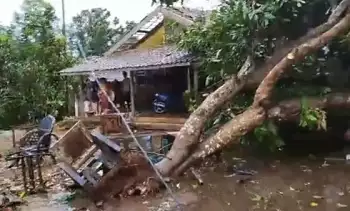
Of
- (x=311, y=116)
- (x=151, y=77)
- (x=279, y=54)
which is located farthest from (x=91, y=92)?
(x=311, y=116)

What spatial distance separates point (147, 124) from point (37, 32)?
933cm

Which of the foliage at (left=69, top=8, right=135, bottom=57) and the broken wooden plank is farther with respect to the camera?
the foliage at (left=69, top=8, right=135, bottom=57)

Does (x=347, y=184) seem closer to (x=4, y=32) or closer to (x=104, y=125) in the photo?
(x=104, y=125)

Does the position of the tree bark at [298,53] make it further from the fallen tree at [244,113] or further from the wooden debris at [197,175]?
the wooden debris at [197,175]

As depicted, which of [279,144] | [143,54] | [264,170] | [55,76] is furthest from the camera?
[55,76]

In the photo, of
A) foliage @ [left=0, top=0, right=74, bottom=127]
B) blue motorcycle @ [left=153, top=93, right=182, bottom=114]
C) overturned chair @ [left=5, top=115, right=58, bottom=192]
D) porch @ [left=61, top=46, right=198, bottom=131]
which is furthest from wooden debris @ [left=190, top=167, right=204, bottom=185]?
foliage @ [left=0, top=0, right=74, bottom=127]

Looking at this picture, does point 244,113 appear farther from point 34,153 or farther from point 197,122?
point 34,153

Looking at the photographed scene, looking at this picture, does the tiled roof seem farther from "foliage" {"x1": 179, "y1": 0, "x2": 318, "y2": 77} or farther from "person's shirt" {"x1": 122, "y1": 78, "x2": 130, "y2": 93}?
"foliage" {"x1": 179, "y1": 0, "x2": 318, "y2": 77}

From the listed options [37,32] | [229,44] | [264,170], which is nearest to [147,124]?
[229,44]

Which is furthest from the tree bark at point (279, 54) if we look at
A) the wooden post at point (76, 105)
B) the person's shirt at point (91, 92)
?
the wooden post at point (76, 105)

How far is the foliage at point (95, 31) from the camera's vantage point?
2512cm

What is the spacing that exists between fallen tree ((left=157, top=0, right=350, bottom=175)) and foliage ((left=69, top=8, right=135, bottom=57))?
1654 centimetres

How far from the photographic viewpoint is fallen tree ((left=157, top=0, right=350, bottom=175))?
7816 millimetres

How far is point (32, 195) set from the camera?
7.01 m
